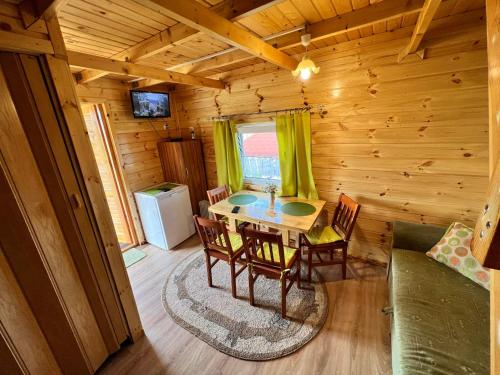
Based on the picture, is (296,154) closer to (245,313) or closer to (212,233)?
(212,233)

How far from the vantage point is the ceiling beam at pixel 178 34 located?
4.44 ft

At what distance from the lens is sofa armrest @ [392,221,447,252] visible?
204 cm

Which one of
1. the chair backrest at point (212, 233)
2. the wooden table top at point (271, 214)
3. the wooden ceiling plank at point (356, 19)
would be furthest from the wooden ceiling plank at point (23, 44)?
the wooden table top at point (271, 214)

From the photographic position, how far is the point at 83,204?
150cm

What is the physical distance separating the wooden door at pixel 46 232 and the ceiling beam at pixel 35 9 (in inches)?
7.5

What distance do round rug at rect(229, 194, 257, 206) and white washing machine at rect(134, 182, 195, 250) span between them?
0.88 m

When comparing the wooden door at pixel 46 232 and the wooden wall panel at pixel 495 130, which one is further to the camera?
the wooden door at pixel 46 232

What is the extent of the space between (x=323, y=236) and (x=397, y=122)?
1.38 m

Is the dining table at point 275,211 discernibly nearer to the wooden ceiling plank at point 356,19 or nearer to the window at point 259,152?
the window at point 259,152

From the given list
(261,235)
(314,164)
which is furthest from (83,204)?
(314,164)

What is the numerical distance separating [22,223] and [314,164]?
8.67ft

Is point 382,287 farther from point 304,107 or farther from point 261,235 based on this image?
point 304,107

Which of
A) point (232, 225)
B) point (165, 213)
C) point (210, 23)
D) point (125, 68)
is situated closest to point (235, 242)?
point (232, 225)

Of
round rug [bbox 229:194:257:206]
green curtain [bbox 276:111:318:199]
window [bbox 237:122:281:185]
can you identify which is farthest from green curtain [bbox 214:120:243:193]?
green curtain [bbox 276:111:318:199]
